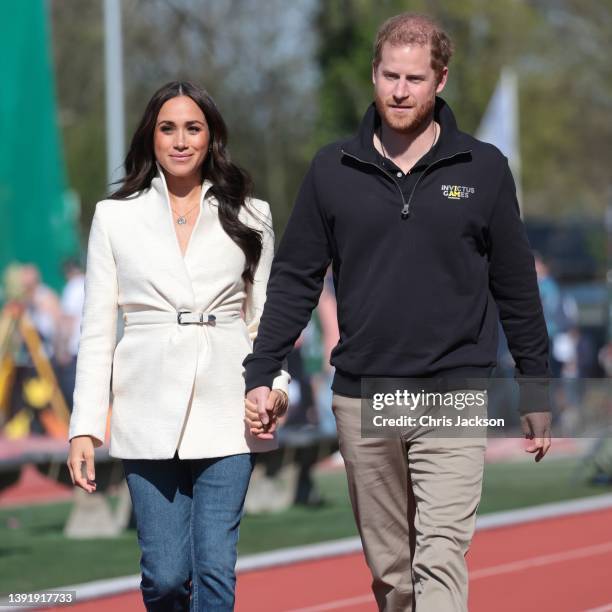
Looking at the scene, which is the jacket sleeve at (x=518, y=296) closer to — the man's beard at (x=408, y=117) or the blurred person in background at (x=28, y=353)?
the man's beard at (x=408, y=117)

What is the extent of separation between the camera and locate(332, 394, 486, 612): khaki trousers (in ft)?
15.6

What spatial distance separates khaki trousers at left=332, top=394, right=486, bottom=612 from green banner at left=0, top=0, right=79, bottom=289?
47.9 ft

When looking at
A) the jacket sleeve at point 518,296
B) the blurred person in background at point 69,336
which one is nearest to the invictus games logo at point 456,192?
the jacket sleeve at point 518,296

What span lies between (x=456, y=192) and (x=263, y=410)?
91 centimetres

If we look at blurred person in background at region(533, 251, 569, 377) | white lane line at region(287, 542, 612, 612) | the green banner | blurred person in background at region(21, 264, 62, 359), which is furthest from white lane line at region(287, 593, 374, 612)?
the green banner

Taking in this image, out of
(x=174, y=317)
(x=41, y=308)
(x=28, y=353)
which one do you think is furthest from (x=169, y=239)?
(x=41, y=308)

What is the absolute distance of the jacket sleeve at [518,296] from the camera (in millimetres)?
4934

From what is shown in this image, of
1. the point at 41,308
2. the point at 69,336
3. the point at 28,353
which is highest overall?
the point at 41,308

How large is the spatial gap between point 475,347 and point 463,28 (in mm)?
35929

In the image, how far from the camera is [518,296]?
5.00 meters

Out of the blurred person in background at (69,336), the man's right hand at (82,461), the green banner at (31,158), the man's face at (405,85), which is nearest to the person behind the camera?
the man's face at (405,85)

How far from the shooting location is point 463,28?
131 ft

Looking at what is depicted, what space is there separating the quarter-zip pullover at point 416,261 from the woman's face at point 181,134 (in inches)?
17.6

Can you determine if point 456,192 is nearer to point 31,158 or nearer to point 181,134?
point 181,134
